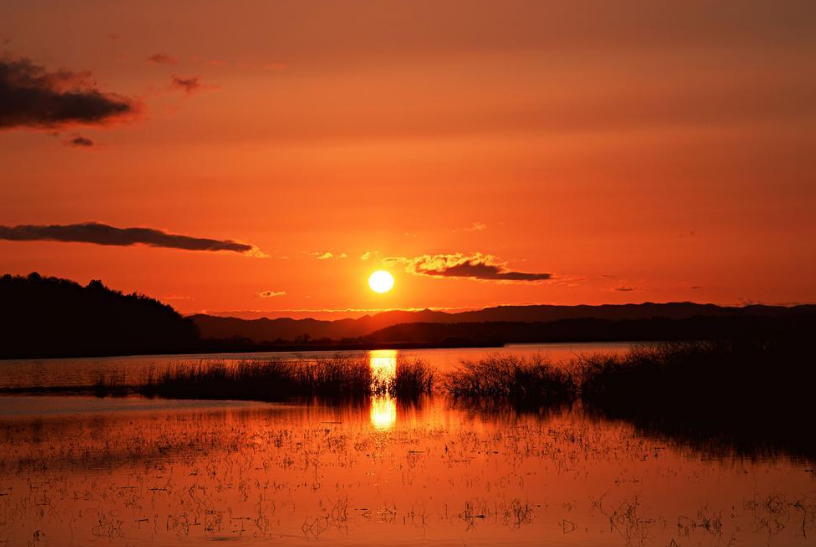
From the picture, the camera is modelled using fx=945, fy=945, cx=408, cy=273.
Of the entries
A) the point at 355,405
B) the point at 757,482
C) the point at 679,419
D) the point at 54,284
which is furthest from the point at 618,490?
the point at 54,284

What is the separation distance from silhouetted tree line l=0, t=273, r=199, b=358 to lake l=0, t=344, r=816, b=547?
10032cm

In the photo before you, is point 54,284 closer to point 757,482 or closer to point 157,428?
point 157,428

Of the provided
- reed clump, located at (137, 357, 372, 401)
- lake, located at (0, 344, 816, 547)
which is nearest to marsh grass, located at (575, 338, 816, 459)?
lake, located at (0, 344, 816, 547)

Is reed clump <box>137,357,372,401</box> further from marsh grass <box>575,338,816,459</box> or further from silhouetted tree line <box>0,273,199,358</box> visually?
silhouetted tree line <box>0,273,199,358</box>

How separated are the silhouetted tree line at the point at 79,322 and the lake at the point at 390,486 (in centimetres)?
10032

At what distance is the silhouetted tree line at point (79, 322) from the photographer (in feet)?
426

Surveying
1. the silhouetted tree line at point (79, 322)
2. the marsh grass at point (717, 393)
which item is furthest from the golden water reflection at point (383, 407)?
the silhouetted tree line at point (79, 322)

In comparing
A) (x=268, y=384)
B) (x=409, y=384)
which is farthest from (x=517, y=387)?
(x=268, y=384)

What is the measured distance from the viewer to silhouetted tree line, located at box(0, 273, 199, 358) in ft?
426

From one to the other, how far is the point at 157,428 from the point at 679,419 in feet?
60.2

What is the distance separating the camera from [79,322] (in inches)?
5433

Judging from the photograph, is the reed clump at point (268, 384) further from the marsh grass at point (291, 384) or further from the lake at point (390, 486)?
the lake at point (390, 486)

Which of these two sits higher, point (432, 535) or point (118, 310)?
point (118, 310)

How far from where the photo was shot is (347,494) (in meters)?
19.6
